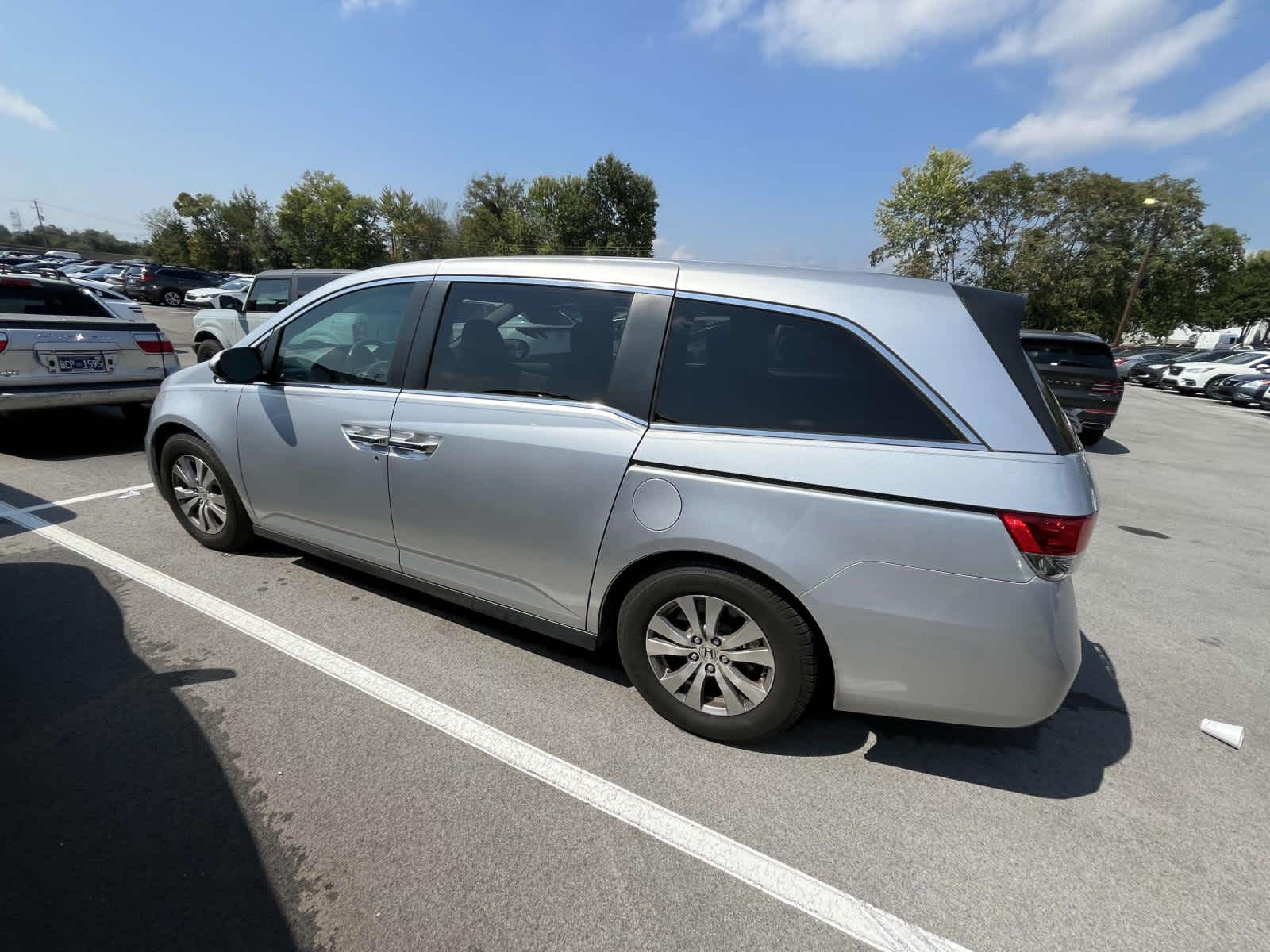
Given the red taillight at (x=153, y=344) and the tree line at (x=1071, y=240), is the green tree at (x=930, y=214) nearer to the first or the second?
the tree line at (x=1071, y=240)

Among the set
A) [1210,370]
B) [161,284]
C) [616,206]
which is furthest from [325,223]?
[1210,370]

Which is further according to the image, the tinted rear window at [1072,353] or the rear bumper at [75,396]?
the tinted rear window at [1072,353]

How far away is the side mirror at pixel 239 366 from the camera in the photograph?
3.38 metres

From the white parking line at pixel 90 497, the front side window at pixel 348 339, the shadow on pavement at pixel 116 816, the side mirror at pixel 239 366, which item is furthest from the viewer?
the white parking line at pixel 90 497

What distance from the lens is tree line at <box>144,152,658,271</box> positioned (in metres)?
63.4

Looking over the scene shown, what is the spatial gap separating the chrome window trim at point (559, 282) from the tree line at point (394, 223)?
62.5 metres

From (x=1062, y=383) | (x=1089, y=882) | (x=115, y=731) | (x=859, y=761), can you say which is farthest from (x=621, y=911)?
(x=1062, y=383)

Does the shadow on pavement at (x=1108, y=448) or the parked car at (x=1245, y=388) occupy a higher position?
the parked car at (x=1245, y=388)

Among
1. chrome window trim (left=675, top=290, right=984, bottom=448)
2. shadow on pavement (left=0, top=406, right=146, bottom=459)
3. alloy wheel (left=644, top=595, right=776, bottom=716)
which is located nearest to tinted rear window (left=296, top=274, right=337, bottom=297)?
shadow on pavement (left=0, top=406, right=146, bottom=459)

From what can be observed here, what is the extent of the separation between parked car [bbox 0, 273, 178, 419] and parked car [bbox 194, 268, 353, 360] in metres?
2.07

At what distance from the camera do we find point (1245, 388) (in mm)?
19391

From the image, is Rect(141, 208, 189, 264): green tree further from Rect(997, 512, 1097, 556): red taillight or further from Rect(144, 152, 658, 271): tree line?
Rect(997, 512, 1097, 556): red taillight

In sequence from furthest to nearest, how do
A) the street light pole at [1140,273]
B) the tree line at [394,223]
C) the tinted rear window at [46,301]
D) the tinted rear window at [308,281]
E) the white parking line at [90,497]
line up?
the tree line at [394,223] → the street light pole at [1140,273] → the tinted rear window at [308,281] → the tinted rear window at [46,301] → the white parking line at [90,497]

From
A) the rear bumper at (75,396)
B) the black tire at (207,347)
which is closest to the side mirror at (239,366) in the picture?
the rear bumper at (75,396)
